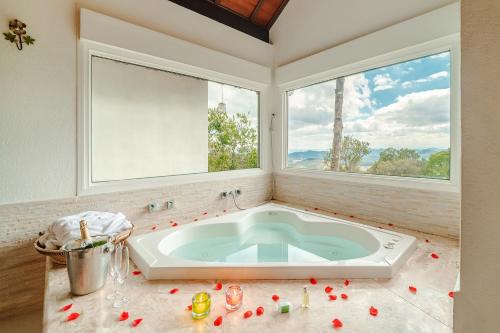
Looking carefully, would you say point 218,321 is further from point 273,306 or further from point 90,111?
point 90,111

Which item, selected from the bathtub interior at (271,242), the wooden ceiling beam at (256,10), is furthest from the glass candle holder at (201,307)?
the wooden ceiling beam at (256,10)

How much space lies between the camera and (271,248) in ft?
7.91

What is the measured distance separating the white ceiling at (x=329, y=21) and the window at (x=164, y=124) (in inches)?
30.1

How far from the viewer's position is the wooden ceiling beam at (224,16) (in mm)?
2551

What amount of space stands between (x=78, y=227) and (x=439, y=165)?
278 centimetres

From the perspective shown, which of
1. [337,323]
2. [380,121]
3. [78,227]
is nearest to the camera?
[337,323]

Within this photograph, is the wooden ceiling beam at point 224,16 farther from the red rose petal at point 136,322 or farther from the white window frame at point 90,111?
the red rose petal at point 136,322

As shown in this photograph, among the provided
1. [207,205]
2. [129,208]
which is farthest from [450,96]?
[129,208]

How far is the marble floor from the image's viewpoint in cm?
105

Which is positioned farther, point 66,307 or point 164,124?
point 164,124

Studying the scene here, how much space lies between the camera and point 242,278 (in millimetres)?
1447

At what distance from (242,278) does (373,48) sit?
2.29m

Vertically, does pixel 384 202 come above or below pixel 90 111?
below

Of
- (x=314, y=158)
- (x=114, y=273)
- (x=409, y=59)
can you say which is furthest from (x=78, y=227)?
(x=409, y=59)
